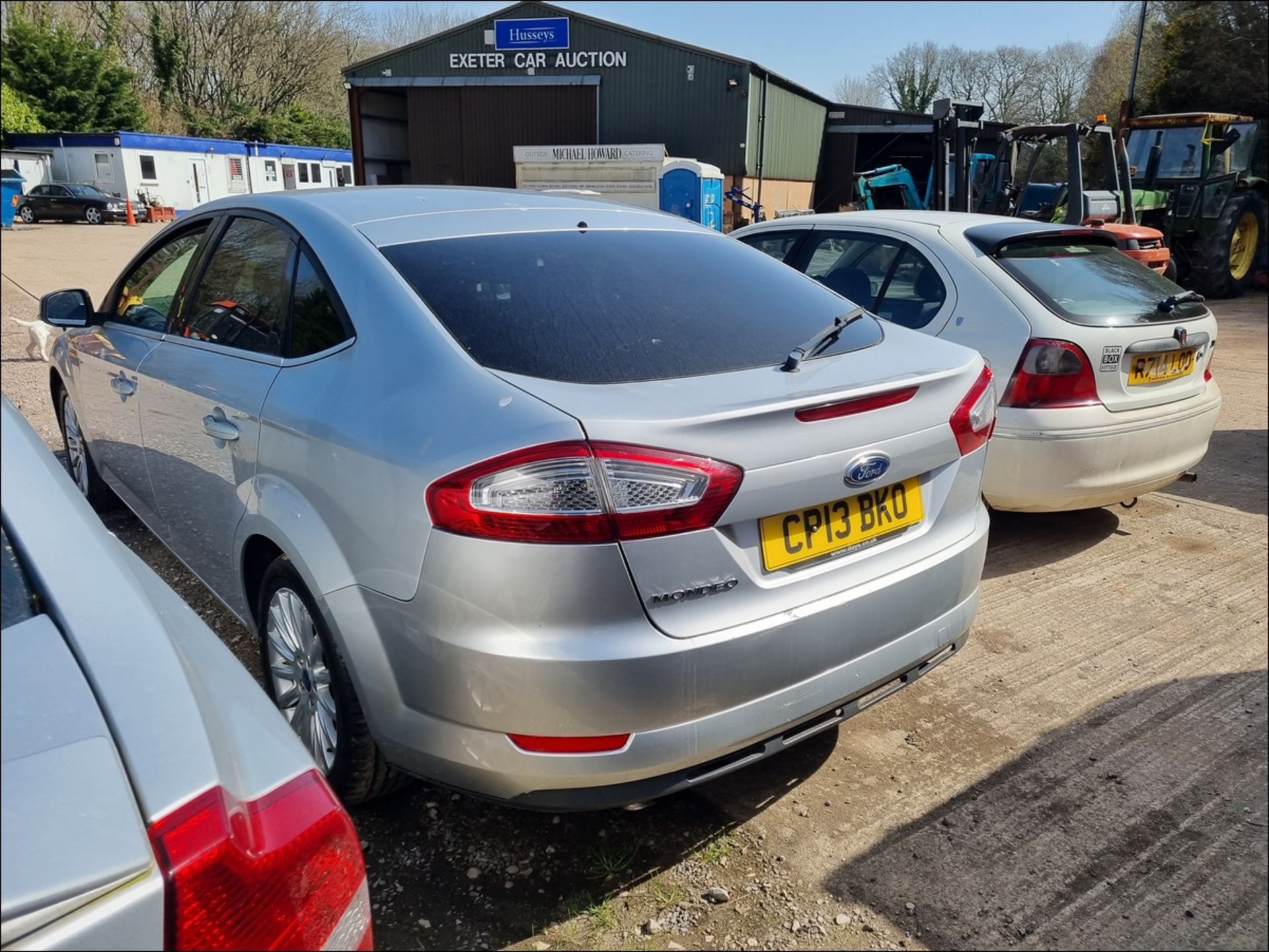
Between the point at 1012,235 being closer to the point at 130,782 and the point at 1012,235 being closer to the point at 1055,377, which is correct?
the point at 1055,377

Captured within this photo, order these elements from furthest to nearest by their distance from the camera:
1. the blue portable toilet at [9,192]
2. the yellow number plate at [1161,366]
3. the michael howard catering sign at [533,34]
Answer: the blue portable toilet at [9,192], the michael howard catering sign at [533,34], the yellow number plate at [1161,366]

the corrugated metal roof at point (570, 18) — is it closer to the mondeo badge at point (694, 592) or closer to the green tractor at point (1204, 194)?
the green tractor at point (1204, 194)

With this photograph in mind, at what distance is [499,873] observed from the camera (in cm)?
233

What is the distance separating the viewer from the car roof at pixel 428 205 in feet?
8.73

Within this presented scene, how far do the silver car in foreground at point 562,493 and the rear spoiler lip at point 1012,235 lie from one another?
1.76 m

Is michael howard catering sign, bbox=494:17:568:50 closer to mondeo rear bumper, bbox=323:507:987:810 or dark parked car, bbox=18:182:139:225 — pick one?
dark parked car, bbox=18:182:139:225

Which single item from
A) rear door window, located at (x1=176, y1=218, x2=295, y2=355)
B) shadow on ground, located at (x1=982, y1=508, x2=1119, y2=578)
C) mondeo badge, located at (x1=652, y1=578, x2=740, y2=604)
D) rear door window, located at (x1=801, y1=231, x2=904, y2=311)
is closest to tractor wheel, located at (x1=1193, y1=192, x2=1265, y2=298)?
shadow on ground, located at (x1=982, y1=508, x2=1119, y2=578)

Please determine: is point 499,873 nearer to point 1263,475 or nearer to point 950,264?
point 950,264

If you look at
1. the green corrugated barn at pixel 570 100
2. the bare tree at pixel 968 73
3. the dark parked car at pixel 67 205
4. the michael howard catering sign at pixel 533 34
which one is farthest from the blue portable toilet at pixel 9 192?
the bare tree at pixel 968 73

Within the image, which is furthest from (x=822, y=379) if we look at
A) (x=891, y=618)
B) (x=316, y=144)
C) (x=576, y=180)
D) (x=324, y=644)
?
(x=316, y=144)

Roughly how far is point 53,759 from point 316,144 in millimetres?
63008

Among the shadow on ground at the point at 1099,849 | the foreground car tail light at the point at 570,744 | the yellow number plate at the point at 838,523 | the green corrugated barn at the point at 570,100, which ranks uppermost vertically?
the green corrugated barn at the point at 570,100

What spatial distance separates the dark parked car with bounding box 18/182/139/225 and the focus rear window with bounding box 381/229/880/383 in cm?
3849

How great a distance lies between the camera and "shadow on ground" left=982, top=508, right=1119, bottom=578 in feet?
14.1
